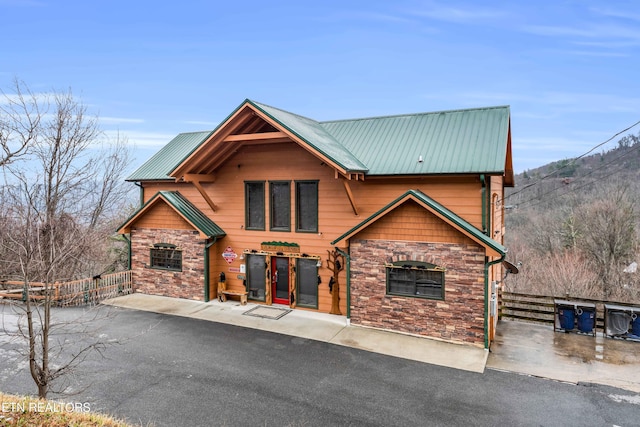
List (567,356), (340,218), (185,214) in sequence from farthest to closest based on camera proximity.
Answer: (185,214)
(340,218)
(567,356)

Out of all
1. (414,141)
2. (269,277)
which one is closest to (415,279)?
(414,141)

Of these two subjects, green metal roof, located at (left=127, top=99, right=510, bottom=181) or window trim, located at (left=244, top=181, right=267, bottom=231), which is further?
window trim, located at (left=244, top=181, right=267, bottom=231)

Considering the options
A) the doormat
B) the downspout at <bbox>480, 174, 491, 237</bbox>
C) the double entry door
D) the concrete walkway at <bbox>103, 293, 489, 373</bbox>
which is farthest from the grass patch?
the downspout at <bbox>480, 174, 491, 237</bbox>

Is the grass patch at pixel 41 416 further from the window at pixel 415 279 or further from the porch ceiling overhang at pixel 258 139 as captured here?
the porch ceiling overhang at pixel 258 139

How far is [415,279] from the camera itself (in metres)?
11.6

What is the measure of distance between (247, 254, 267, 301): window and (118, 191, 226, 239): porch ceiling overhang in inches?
67.3

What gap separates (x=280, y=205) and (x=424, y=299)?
659cm

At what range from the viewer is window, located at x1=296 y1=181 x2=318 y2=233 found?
14.4m

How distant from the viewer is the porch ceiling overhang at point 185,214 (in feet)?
49.8

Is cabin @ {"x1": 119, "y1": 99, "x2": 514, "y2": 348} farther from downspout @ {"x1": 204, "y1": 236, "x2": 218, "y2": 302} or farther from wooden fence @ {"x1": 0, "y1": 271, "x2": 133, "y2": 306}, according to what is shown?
wooden fence @ {"x1": 0, "y1": 271, "x2": 133, "y2": 306}

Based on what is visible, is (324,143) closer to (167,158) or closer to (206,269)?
(206,269)

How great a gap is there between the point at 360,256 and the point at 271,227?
14.3 ft

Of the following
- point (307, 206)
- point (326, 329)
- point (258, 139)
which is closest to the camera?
point (326, 329)

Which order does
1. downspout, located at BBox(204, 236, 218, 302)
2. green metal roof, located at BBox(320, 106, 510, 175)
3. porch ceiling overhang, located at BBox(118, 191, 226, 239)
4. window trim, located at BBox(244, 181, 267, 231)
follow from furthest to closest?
downspout, located at BBox(204, 236, 218, 302)
window trim, located at BBox(244, 181, 267, 231)
porch ceiling overhang, located at BBox(118, 191, 226, 239)
green metal roof, located at BBox(320, 106, 510, 175)
